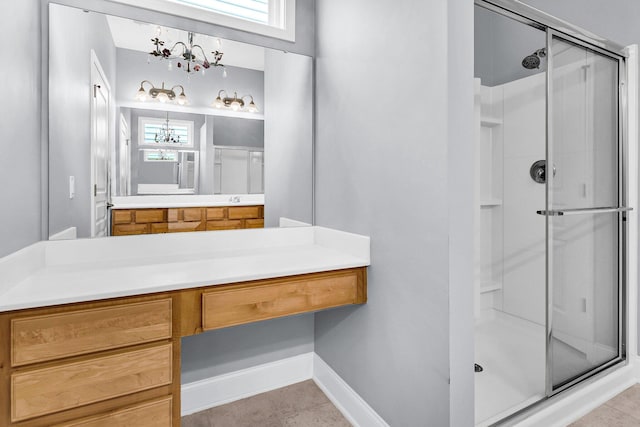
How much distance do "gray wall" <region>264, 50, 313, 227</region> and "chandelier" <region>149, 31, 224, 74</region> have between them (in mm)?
333

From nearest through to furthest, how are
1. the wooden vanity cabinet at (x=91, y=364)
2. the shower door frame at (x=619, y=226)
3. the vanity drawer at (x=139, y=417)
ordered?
the wooden vanity cabinet at (x=91, y=364)
the vanity drawer at (x=139, y=417)
the shower door frame at (x=619, y=226)

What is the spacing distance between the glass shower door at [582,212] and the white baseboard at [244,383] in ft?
4.27

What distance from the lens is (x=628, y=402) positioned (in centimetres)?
183

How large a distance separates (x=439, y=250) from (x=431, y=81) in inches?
24.1

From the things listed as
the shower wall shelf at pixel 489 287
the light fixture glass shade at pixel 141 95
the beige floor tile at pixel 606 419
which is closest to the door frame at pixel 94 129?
the light fixture glass shade at pixel 141 95

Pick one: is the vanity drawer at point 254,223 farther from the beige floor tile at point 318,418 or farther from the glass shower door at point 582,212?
the glass shower door at point 582,212

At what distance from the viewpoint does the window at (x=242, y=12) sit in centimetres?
169

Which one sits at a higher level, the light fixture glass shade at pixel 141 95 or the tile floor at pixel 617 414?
the light fixture glass shade at pixel 141 95

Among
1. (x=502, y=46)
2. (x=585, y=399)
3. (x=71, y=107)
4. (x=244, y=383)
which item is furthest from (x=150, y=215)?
(x=502, y=46)

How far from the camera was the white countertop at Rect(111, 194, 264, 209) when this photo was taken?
1707mm

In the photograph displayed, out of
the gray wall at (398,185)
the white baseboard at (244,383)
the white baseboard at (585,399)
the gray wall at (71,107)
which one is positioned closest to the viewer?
the gray wall at (398,185)

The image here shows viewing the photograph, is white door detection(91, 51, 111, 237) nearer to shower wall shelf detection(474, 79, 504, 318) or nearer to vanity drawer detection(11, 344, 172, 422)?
vanity drawer detection(11, 344, 172, 422)

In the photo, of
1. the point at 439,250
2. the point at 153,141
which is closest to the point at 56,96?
the point at 153,141

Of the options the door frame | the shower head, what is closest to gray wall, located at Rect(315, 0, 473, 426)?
the door frame
